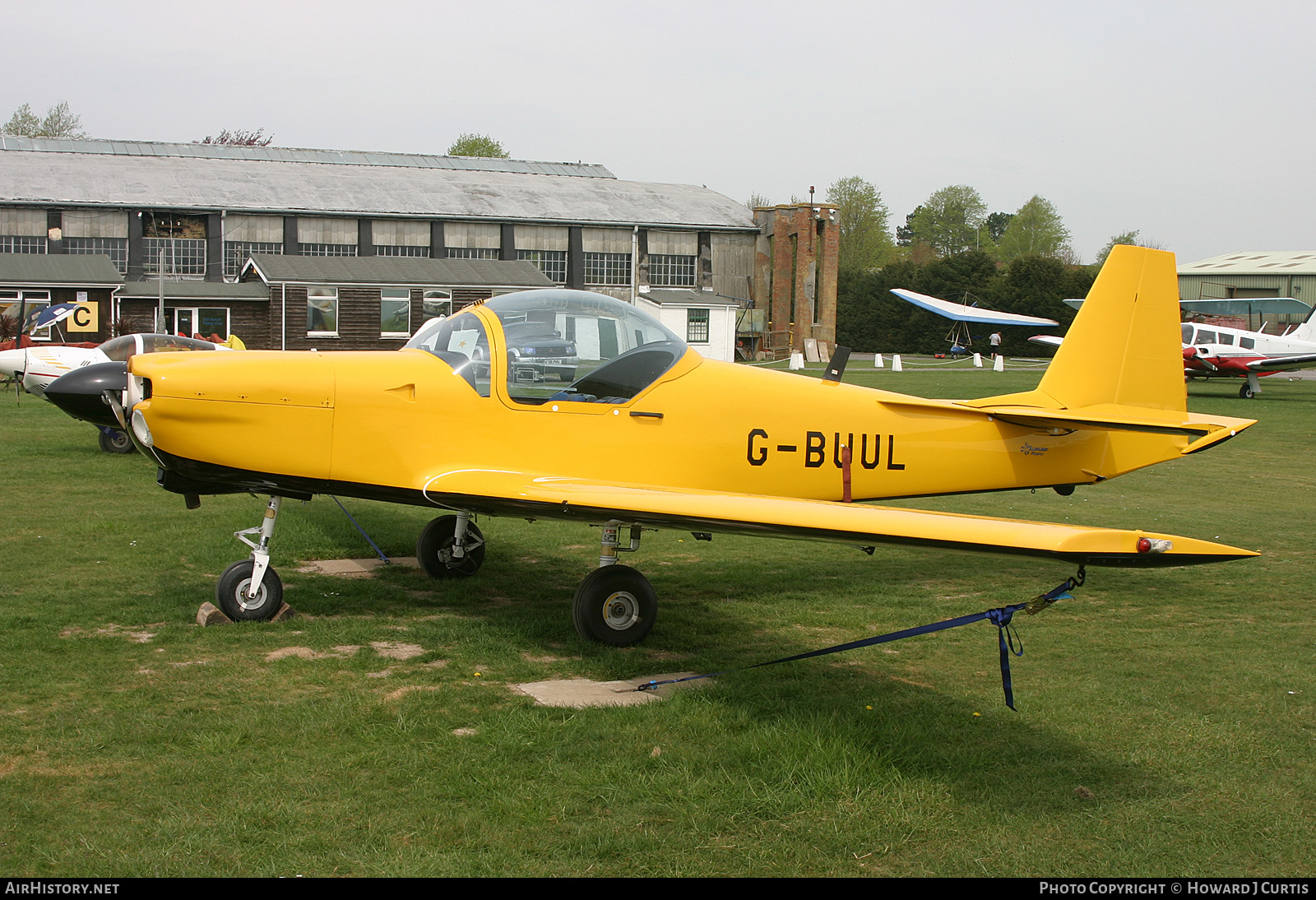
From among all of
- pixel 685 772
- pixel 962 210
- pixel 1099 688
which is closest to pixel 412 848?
pixel 685 772

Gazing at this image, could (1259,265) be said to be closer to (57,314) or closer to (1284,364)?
(1284,364)

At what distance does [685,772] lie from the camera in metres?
4.56

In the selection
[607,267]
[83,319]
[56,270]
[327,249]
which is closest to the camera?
[83,319]

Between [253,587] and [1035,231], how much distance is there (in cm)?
11077

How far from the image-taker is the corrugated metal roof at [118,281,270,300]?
38.1 meters

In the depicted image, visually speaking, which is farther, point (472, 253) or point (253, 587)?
point (472, 253)

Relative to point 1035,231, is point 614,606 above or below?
below

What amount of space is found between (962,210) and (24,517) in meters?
121

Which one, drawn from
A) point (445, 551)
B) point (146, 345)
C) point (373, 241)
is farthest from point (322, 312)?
point (445, 551)

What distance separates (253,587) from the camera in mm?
6848

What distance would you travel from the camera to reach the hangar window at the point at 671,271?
51000mm

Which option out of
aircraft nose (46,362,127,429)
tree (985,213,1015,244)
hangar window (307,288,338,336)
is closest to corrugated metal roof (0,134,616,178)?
hangar window (307,288,338,336)

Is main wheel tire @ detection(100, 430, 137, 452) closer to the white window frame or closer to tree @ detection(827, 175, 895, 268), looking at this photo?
the white window frame

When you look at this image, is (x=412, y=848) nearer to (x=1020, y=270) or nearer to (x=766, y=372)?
(x=766, y=372)
